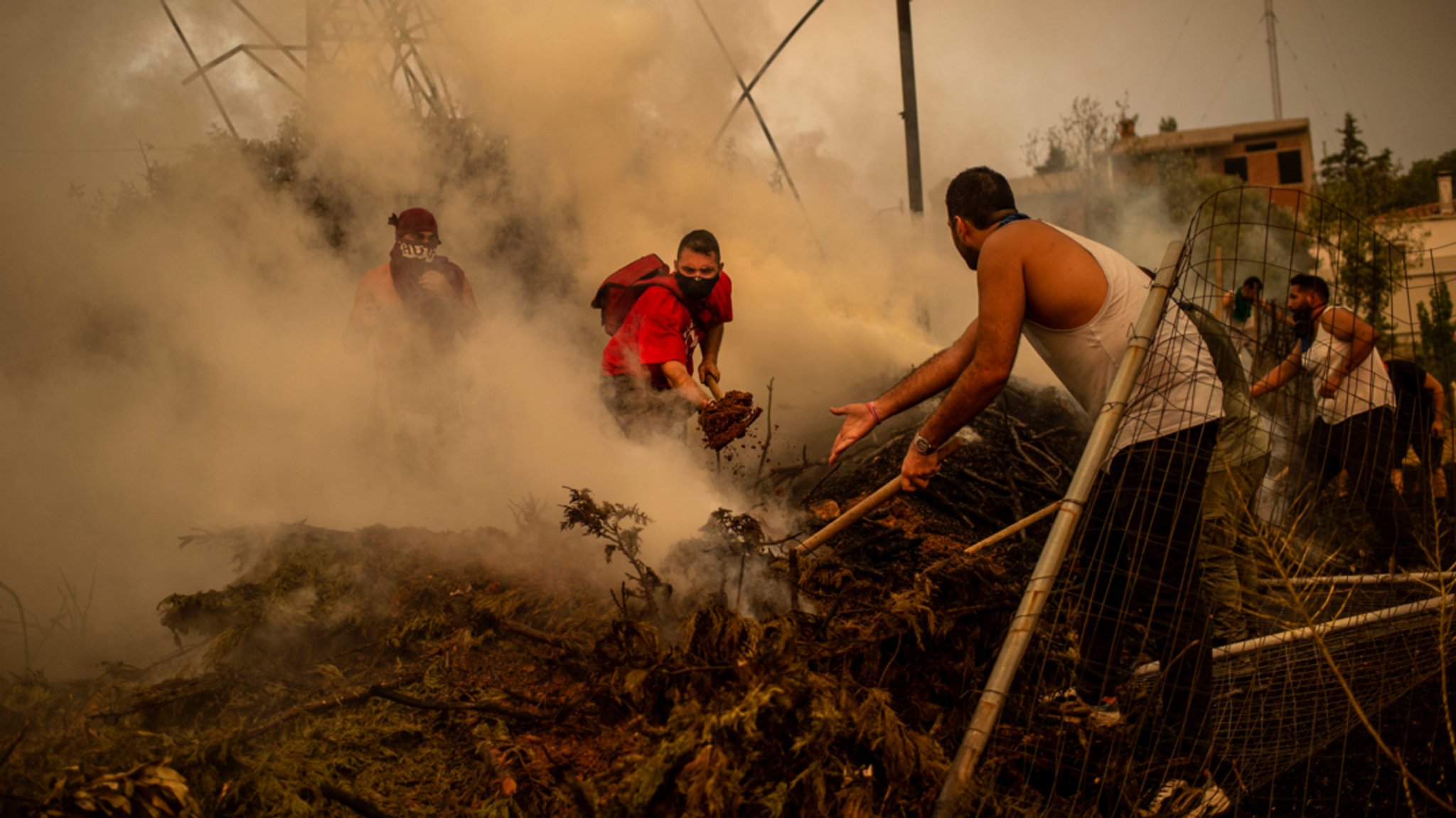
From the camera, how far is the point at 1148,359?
266 centimetres

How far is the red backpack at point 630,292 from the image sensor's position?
17.4 feet

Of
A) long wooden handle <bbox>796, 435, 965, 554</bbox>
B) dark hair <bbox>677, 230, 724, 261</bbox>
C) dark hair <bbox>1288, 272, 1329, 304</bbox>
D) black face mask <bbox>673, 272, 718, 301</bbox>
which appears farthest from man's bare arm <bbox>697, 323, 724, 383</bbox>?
dark hair <bbox>1288, 272, 1329, 304</bbox>

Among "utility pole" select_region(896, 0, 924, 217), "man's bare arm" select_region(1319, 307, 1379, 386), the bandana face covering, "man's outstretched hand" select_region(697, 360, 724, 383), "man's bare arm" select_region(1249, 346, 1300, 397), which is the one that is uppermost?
"utility pole" select_region(896, 0, 924, 217)

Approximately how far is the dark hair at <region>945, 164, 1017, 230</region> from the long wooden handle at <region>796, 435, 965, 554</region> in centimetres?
71

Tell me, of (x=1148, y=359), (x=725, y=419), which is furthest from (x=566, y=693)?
(x=1148, y=359)

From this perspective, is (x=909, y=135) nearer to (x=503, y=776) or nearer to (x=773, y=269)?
(x=773, y=269)

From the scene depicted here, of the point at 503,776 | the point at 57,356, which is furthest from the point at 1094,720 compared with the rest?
the point at 57,356

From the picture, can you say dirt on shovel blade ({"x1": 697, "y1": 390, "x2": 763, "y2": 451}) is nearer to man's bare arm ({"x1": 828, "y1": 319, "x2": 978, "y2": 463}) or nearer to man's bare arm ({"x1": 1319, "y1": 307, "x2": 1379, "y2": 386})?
man's bare arm ({"x1": 828, "y1": 319, "x2": 978, "y2": 463})

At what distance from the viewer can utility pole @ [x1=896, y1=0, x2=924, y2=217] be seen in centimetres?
1006

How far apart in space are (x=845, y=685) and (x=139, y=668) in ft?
9.06

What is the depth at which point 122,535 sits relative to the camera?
568cm

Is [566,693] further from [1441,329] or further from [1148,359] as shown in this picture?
[1441,329]

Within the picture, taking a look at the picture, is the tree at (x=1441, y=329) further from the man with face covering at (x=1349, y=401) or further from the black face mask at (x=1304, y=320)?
the black face mask at (x=1304, y=320)

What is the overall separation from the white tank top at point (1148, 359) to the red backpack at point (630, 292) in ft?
9.25
